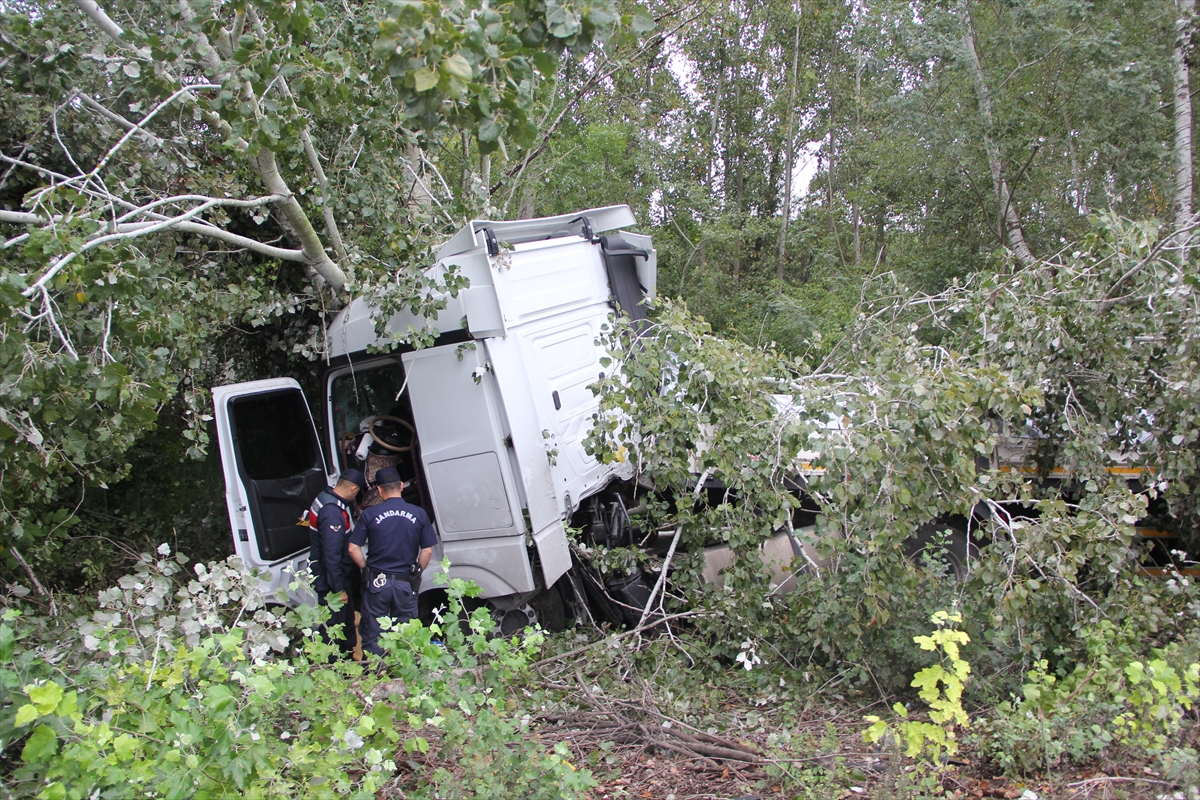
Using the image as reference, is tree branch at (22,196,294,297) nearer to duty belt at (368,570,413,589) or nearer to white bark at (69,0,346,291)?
white bark at (69,0,346,291)

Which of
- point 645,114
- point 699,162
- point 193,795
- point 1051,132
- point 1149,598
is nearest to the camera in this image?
point 193,795

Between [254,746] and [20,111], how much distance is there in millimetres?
4729

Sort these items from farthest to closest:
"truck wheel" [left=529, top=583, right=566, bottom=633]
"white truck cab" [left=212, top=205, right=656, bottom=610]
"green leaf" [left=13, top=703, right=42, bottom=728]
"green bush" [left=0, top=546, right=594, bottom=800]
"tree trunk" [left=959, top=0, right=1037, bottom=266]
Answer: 1. "tree trunk" [left=959, top=0, right=1037, bottom=266]
2. "truck wheel" [left=529, top=583, right=566, bottom=633]
3. "white truck cab" [left=212, top=205, right=656, bottom=610]
4. "green bush" [left=0, top=546, right=594, bottom=800]
5. "green leaf" [left=13, top=703, right=42, bottom=728]

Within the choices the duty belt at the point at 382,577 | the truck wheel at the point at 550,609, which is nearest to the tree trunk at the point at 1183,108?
the truck wheel at the point at 550,609

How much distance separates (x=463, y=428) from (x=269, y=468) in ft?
4.38

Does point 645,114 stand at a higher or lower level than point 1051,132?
higher

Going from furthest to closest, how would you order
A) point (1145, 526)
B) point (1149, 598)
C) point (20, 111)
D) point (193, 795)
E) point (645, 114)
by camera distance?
point (645, 114)
point (1145, 526)
point (20, 111)
point (1149, 598)
point (193, 795)

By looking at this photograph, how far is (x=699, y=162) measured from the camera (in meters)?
17.2

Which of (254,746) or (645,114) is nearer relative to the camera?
(254,746)

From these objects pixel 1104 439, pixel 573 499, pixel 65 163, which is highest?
pixel 65 163

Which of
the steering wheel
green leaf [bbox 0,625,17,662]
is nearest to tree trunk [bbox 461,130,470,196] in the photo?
the steering wheel

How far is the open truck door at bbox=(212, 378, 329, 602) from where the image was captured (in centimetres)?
475

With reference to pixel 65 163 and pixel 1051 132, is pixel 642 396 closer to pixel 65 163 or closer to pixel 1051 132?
pixel 65 163

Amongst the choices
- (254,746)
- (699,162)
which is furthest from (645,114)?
(254,746)
